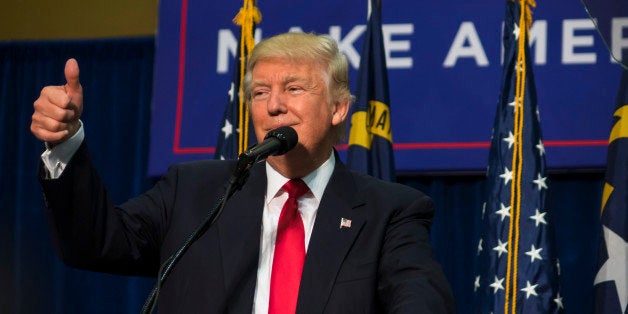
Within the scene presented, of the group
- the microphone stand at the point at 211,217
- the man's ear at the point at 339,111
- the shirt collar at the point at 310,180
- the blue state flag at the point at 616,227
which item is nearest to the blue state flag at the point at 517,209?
the blue state flag at the point at 616,227

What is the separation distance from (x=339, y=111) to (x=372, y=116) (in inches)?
50.5

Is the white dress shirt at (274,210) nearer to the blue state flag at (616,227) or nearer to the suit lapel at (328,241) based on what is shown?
the suit lapel at (328,241)

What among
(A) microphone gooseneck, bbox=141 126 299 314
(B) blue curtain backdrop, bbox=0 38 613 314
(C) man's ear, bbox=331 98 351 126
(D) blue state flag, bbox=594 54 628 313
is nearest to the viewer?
(A) microphone gooseneck, bbox=141 126 299 314

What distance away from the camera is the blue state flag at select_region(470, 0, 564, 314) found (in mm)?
3057

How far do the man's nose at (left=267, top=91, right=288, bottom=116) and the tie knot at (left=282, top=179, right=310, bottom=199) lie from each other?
0.15 meters

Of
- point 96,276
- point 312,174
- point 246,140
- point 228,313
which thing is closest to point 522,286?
point 246,140

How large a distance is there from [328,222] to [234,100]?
161 cm

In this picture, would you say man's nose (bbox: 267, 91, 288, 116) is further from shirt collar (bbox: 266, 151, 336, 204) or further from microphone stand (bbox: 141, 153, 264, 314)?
microphone stand (bbox: 141, 153, 264, 314)

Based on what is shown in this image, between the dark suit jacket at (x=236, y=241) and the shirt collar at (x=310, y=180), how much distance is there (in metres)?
0.02

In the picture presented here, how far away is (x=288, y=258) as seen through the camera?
6.10ft

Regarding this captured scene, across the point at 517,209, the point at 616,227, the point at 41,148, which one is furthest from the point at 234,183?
the point at 41,148

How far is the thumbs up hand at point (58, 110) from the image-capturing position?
5.09 feet

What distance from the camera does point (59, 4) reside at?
4.99 m

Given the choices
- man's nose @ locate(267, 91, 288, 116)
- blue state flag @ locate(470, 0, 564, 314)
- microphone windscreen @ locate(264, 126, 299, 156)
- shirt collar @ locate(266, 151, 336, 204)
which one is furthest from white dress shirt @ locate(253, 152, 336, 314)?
blue state flag @ locate(470, 0, 564, 314)
